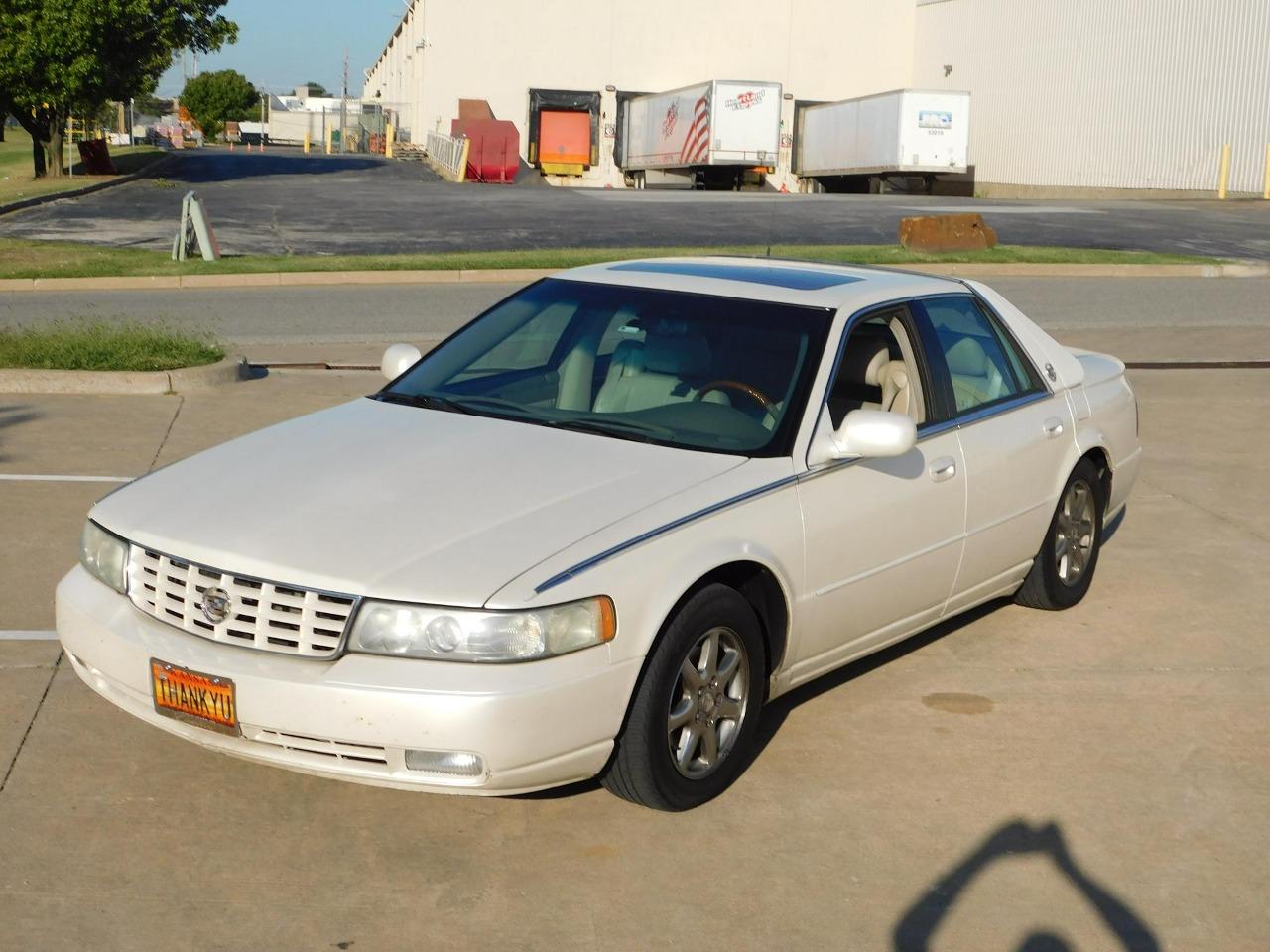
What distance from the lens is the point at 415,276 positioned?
2016 centimetres

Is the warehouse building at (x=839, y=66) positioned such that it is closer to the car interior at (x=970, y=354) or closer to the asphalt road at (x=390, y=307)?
the asphalt road at (x=390, y=307)

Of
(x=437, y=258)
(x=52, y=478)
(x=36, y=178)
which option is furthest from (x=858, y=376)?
(x=36, y=178)

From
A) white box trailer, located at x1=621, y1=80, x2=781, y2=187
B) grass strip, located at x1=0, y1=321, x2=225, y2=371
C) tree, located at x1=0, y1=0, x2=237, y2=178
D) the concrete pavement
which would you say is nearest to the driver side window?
the concrete pavement

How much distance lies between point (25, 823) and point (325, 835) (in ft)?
2.70

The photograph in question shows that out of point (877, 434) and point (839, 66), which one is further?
point (839, 66)

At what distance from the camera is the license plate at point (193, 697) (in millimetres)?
4137

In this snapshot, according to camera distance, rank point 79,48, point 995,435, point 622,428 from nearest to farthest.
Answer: point 622,428, point 995,435, point 79,48

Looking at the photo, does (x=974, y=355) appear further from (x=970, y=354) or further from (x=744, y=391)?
(x=744, y=391)

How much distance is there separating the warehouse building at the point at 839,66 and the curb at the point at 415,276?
30.4 m

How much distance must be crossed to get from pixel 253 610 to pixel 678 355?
74.6 inches

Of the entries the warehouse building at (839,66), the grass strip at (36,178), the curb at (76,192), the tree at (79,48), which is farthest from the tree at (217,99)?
the tree at (79,48)

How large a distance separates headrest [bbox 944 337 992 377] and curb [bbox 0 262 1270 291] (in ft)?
43.6

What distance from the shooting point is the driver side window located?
18.0 feet

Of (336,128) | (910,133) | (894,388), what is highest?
(336,128)
